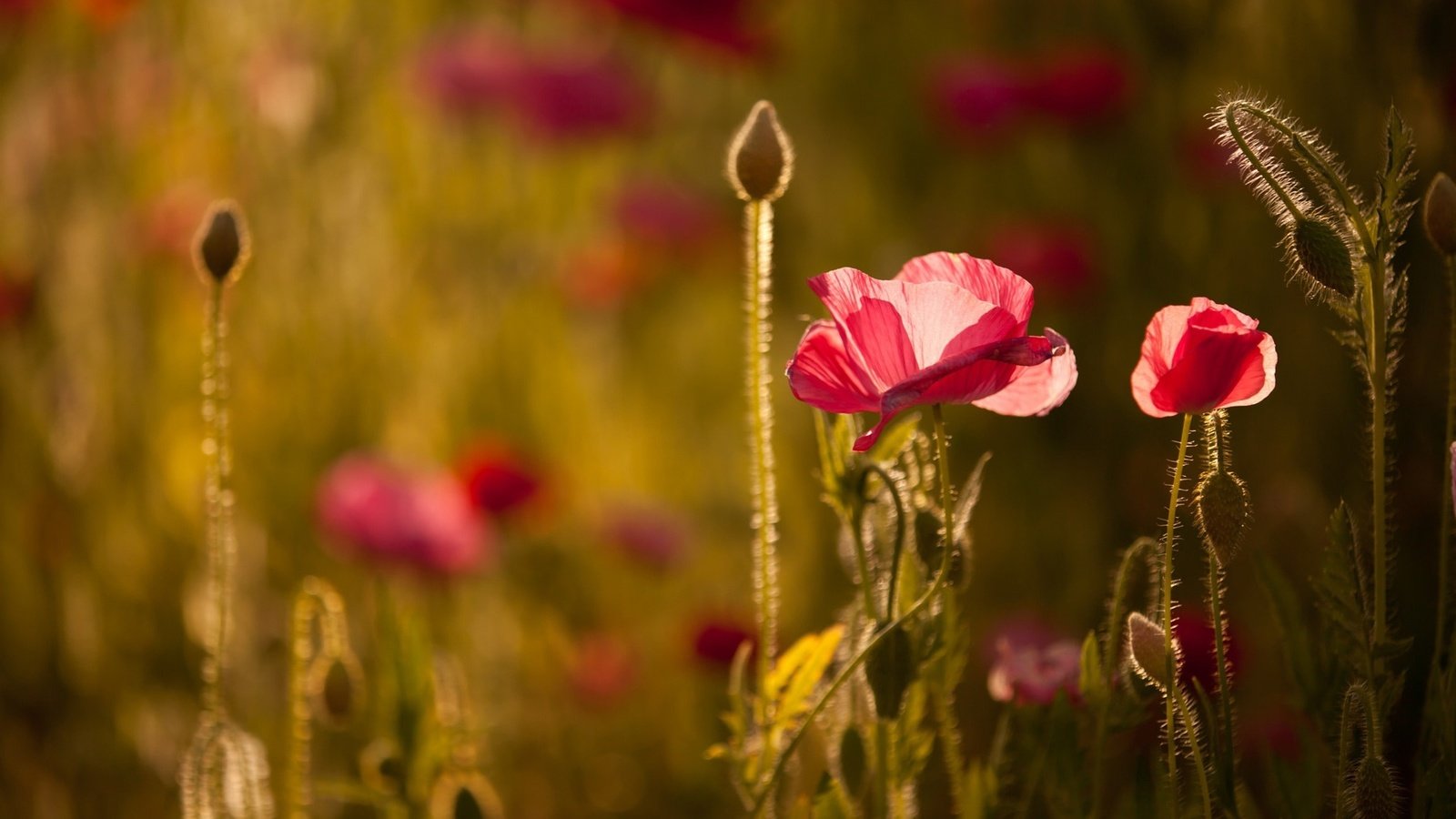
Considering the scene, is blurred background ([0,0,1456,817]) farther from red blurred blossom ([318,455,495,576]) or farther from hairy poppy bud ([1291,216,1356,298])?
hairy poppy bud ([1291,216,1356,298])

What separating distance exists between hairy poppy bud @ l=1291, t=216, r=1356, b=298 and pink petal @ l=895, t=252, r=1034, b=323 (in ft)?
0.32

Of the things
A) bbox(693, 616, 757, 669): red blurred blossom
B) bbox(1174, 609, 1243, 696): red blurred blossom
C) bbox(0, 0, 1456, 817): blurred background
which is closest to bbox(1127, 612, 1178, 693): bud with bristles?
bbox(1174, 609, 1243, 696): red blurred blossom

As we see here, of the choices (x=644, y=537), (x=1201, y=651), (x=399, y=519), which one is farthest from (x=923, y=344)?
(x=644, y=537)

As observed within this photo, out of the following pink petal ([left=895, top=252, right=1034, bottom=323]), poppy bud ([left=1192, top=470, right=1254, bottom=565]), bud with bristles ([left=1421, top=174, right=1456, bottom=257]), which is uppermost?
bud with bristles ([left=1421, top=174, right=1456, bottom=257])

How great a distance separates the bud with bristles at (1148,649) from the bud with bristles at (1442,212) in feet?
0.61

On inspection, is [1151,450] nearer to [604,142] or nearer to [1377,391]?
[604,142]

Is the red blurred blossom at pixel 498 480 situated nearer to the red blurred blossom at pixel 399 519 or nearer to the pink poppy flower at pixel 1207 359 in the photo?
the red blurred blossom at pixel 399 519

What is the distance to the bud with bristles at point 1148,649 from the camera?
1.66 ft

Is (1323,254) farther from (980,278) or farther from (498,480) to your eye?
(498,480)

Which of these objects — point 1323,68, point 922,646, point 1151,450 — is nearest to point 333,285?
point 1151,450

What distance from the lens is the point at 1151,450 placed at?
1.60 meters

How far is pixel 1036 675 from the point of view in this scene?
62cm

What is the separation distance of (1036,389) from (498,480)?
971mm

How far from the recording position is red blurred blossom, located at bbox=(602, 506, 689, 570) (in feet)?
5.25
